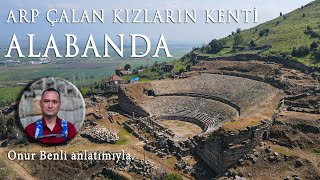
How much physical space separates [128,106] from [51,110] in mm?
46599

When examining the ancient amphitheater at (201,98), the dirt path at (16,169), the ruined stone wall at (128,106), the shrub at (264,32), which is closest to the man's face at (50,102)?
the dirt path at (16,169)

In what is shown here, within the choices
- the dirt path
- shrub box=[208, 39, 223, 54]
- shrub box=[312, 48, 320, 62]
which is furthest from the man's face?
shrub box=[208, 39, 223, 54]

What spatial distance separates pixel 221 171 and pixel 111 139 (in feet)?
63.8

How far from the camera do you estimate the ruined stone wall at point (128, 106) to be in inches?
2779

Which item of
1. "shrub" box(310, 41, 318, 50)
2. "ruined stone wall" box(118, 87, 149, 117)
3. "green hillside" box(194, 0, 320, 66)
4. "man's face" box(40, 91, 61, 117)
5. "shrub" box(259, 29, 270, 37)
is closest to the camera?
"man's face" box(40, 91, 61, 117)

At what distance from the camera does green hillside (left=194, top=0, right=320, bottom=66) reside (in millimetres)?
81688

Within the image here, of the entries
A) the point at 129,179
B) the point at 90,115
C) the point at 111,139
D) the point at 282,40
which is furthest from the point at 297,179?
the point at 282,40

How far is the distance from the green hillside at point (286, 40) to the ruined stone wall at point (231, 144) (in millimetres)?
35405

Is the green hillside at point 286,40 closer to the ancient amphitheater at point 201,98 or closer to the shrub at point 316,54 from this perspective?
the shrub at point 316,54

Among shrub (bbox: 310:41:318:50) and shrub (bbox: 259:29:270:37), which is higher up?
shrub (bbox: 259:29:270:37)

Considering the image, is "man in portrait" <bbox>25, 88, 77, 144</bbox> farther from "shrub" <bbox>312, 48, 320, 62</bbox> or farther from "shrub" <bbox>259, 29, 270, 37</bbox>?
"shrub" <bbox>259, 29, 270, 37</bbox>

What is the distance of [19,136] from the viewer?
6106cm

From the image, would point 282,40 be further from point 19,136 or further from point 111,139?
point 19,136

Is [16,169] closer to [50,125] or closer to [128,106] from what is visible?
[50,125]
